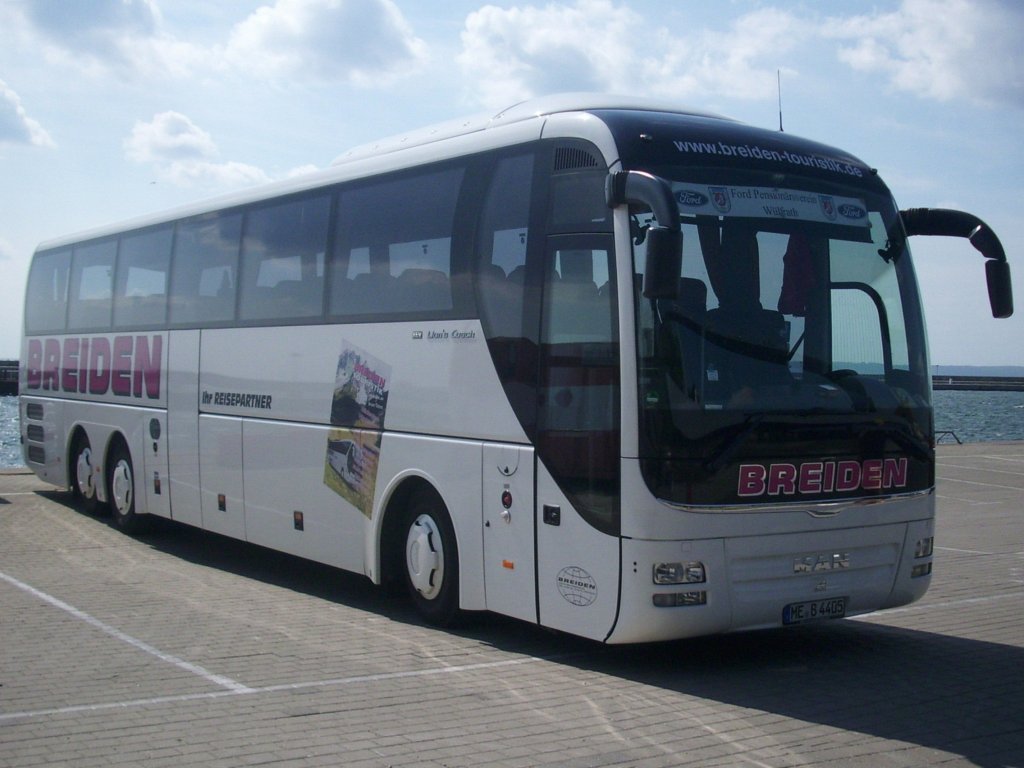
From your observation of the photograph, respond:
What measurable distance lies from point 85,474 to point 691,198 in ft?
37.7

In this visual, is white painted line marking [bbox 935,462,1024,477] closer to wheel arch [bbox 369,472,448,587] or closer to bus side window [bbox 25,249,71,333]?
bus side window [bbox 25,249,71,333]

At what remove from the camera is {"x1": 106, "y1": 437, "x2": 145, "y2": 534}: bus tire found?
50.1 ft

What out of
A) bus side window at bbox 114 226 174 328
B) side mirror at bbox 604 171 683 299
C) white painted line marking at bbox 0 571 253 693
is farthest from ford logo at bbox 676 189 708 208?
bus side window at bbox 114 226 174 328

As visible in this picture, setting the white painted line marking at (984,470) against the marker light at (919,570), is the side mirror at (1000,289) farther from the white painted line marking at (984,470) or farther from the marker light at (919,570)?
the white painted line marking at (984,470)

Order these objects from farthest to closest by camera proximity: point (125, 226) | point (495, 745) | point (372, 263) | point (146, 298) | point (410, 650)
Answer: point (125, 226) → point (146, 298) → point (372, 263) → point (410, 650) → point (495, 745)

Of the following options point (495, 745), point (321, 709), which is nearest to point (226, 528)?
point (321, 709)

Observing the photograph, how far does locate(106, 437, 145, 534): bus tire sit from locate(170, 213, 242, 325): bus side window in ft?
7.61

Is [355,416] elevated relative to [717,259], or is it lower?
lower

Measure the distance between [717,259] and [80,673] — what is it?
478cm

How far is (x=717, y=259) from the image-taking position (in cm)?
794

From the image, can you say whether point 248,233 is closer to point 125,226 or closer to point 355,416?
point 355,416

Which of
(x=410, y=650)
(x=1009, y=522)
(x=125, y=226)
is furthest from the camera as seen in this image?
(x=1009, y=522)

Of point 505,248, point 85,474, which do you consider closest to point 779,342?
point 505,248

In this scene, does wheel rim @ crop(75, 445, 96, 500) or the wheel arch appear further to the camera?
wheel rim @ crop(75, 445, 96, 500)
